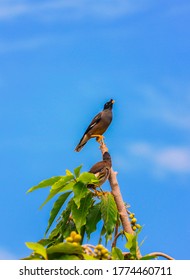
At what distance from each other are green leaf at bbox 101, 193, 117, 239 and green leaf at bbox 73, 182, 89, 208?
0.72ft

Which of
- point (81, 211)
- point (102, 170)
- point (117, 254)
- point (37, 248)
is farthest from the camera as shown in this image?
point (102, 170)

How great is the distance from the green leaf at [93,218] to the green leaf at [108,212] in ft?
0.23

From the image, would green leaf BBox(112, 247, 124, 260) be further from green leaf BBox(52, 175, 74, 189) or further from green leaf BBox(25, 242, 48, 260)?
green leaf BBox(52, 175, 74, 189)

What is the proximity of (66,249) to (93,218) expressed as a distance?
1867 mm

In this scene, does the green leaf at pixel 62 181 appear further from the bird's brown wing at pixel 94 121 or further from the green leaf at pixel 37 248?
the bird's brown wing at pixel 94 121

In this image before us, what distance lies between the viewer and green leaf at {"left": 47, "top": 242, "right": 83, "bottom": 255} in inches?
130

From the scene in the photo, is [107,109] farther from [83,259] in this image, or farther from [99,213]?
[83,259]

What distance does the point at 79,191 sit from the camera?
16.5 feet

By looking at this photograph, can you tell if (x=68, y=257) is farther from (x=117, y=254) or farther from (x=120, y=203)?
(x=120, y=203)

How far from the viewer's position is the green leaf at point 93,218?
16.9 ft

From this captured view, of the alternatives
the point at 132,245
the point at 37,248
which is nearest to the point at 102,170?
the point at 132,245

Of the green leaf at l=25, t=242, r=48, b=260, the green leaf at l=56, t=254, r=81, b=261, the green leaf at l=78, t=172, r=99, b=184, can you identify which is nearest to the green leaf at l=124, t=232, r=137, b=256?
the green leaf at l=56, t=254, r=81, b=261

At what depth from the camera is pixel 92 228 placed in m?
5.15
